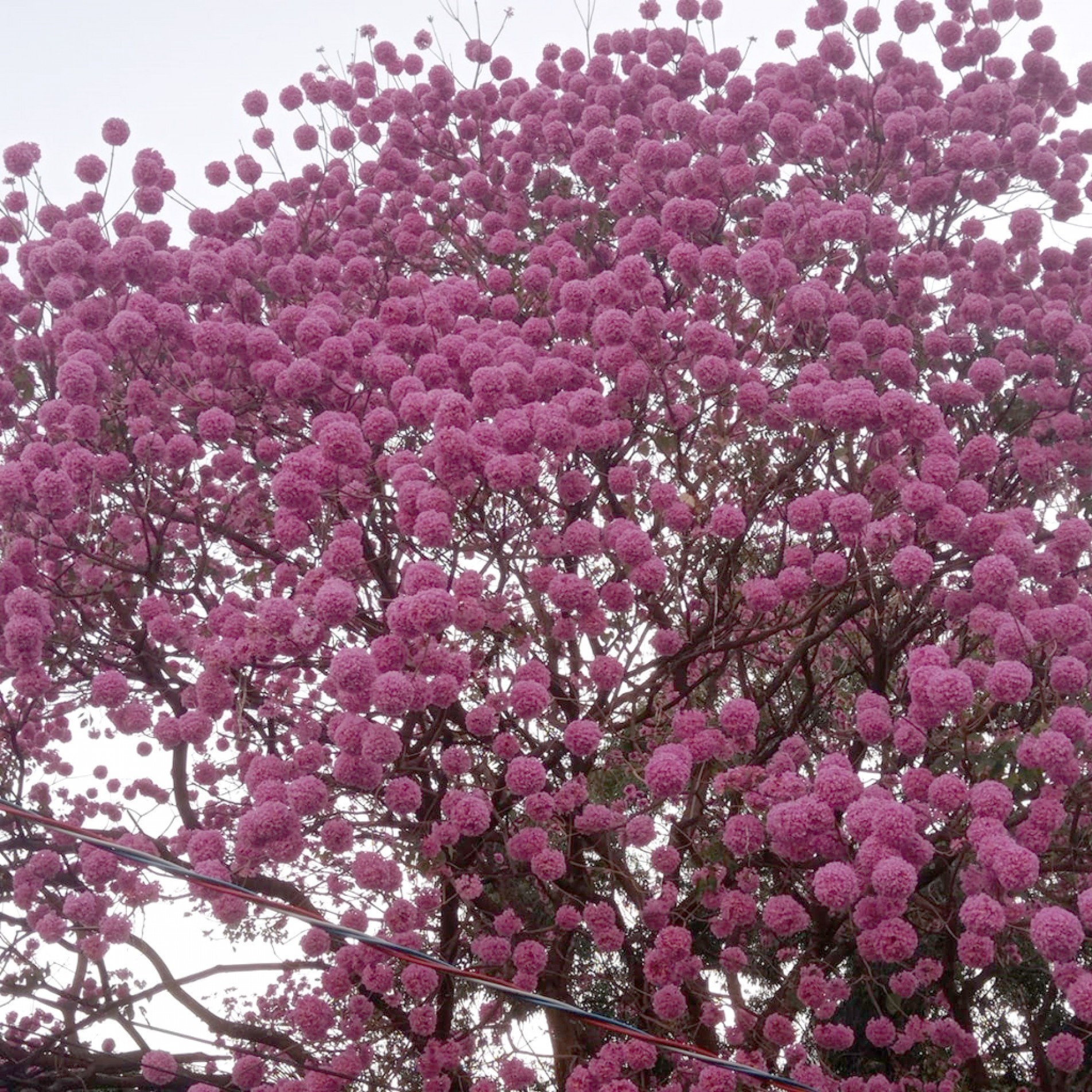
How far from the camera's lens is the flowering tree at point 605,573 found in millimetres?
4355

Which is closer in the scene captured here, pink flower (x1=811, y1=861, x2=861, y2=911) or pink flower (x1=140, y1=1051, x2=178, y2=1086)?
pink flower (x1=811, y1=861, x2=861, y2=911)

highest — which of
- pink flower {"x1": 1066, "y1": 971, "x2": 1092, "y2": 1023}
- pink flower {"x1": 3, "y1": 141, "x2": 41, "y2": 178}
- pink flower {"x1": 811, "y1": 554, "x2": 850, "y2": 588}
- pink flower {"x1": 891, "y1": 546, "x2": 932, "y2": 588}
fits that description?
pink flower {"x1": 3, "y1": 141, "x2": 41, "y2": 178}

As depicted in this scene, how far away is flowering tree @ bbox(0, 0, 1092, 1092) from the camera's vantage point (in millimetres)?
4355

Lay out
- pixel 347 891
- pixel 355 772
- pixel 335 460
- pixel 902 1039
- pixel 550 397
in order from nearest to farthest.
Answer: pixel 355 772, pixel 335 460, pixel 550 397, pixel 347 891, pixel 902 1039

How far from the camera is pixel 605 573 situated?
6105mm

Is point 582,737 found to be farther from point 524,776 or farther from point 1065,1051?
point 1065,1051

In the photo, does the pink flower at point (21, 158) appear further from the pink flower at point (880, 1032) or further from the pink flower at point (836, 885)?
the pink flower at point (880, 1032)

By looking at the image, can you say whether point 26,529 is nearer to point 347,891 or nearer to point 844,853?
point 347,891

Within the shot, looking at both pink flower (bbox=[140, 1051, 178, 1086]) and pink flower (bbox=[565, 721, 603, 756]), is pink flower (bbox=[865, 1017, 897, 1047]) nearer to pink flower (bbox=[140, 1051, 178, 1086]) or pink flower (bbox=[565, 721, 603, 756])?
pink flower (bbox=[565, 721, 603, 756])

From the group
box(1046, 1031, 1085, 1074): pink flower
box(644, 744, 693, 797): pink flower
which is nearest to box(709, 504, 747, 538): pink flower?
box(644, 744, 693, 797): pink flower

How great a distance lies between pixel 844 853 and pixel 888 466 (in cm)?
171

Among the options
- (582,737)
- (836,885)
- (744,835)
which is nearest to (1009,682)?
(836,885)

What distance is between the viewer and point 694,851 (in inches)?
214

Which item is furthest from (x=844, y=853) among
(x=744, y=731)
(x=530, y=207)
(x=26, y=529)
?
(x=530, y=207)
